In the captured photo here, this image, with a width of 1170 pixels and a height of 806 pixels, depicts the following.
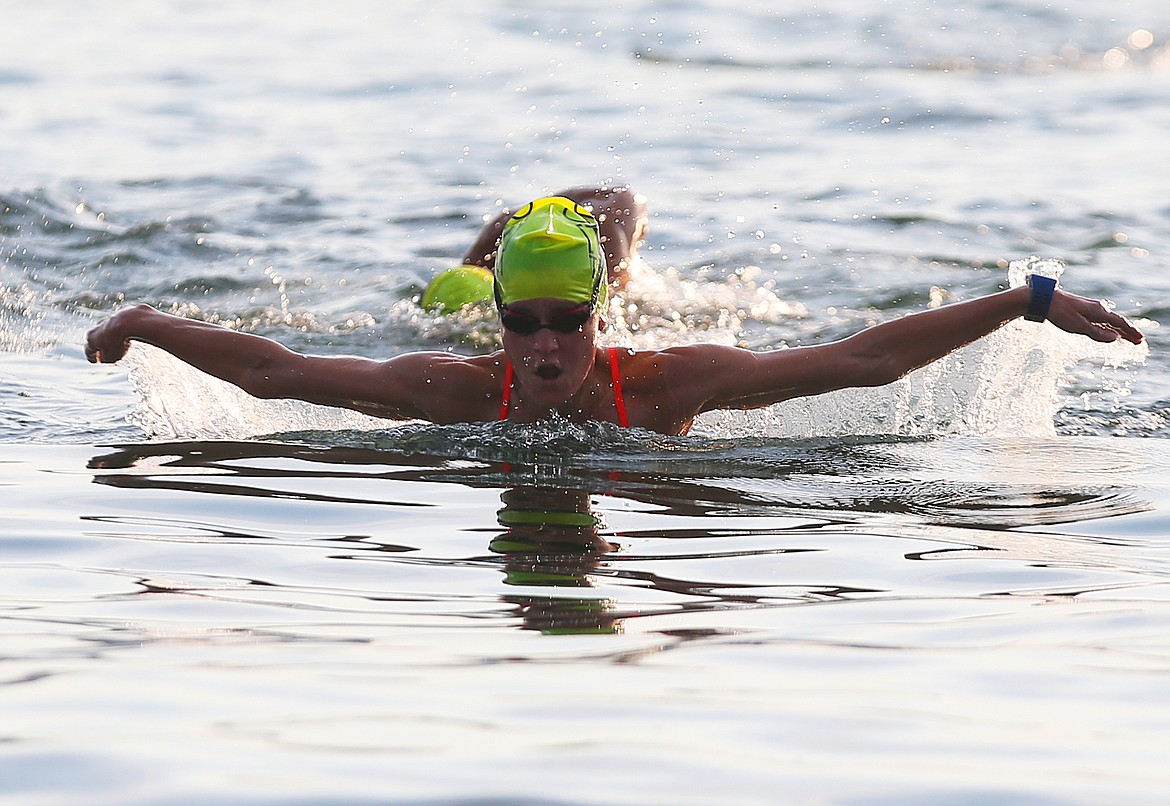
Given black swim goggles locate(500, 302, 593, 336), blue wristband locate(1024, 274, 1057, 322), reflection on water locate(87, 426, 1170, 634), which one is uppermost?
blue wristband locate(1024, 274, 1057, 322)

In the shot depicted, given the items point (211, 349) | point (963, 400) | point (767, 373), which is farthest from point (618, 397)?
point (963, 400)

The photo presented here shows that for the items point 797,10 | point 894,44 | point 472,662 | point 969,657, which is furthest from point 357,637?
point 797,10

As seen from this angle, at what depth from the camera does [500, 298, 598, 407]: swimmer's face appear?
6348 millimetres

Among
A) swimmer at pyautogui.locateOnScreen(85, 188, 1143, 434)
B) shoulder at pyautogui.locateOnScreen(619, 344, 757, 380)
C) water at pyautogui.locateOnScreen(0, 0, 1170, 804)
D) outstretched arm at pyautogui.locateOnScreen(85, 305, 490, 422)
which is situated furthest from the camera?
shoulder at pyautogui.locateOnScreen(619, 344, 757, 380)

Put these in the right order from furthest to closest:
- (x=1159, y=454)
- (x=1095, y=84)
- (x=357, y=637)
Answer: (x=1095, y=84) < (x=1159, y=454) < (x=357, y=637)

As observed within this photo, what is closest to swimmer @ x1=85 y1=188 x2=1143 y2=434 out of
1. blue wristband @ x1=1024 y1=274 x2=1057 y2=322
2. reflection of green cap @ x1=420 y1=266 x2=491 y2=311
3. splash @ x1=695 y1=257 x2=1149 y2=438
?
blue wristband @ x1=1024 y1=274 x2=1057 y2=322

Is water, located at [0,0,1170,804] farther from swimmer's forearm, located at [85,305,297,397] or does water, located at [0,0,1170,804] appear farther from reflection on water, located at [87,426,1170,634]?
swimmer's forearm, located at [85,305,297,397]

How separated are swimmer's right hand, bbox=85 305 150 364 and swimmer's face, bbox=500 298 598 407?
62.4 inches

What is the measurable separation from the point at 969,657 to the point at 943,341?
2.94m

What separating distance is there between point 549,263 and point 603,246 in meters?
3.29

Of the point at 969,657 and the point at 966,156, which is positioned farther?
the point at 966,156

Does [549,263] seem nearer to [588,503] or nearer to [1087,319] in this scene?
[588,503]

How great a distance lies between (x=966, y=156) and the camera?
52.4 ft

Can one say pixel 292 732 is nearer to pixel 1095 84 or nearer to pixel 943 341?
pixel 943 341
